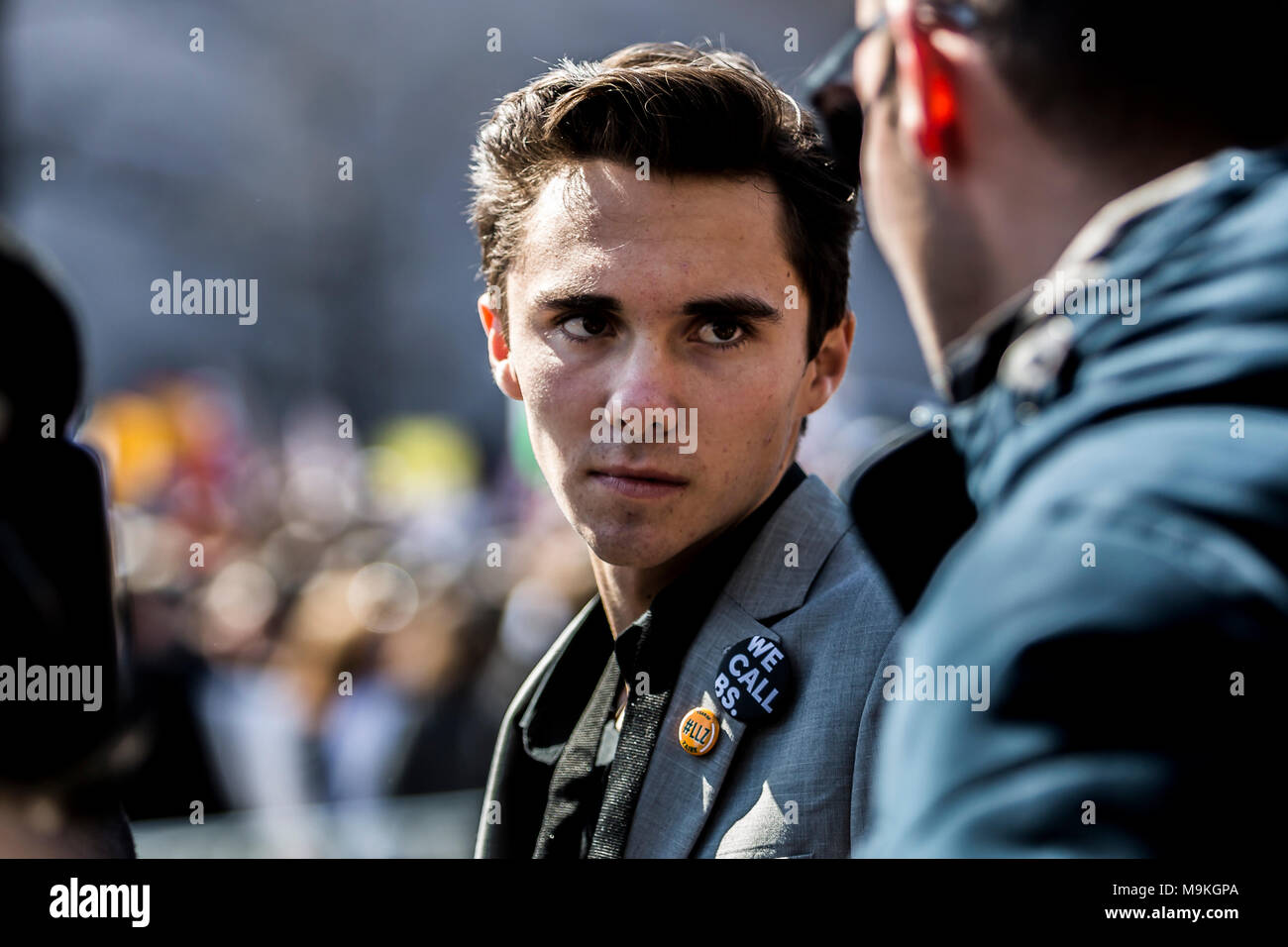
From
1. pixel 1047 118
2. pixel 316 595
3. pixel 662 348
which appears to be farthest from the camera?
pixel 316 595

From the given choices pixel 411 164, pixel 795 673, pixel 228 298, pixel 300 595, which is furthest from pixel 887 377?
pixel 300 595

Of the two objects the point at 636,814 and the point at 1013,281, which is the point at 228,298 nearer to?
the point at 636,814

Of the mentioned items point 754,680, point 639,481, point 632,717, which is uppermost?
point 639,481

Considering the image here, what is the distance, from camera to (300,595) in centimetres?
472

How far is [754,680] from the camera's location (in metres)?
1.83

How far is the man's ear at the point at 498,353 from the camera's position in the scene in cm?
219

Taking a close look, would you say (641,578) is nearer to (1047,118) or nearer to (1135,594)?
(1047,118)

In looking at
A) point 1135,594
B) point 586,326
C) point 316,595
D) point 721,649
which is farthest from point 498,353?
point 316,595

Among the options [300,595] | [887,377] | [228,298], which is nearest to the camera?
[887,377]

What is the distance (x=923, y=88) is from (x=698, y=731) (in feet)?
3.52

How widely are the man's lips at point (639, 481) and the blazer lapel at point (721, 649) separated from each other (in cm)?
20

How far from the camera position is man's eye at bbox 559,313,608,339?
1.93 metres

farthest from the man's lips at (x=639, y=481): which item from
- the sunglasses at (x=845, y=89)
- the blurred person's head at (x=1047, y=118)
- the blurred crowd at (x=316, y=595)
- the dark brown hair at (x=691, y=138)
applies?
the blurred crowd at (x=316, y=595)

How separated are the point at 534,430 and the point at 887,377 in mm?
966
